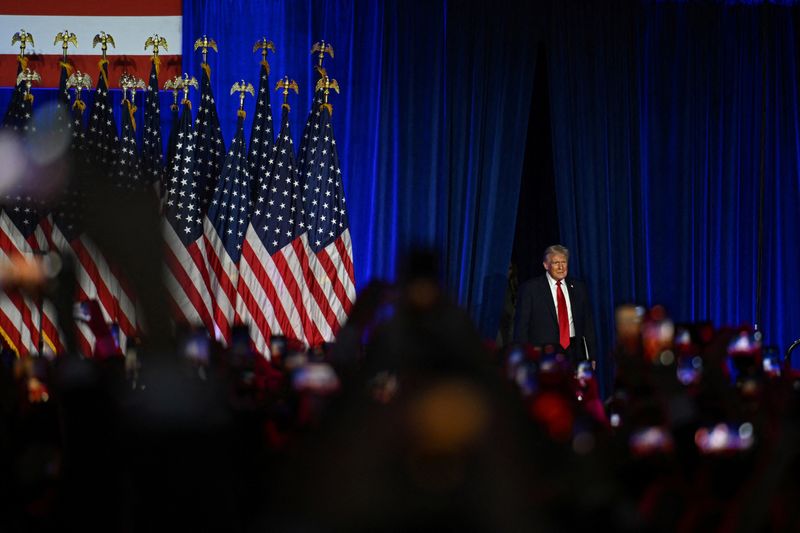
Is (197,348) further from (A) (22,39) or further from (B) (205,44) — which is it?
(A) (22,39)

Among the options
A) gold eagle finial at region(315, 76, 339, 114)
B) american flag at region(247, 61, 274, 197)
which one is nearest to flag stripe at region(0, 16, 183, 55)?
american flag at region(247, 61, 274, 197)

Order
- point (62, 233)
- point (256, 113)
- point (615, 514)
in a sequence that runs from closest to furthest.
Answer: point (615, 514), point (62, 233), point (256, 113)

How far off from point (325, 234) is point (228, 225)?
805 mm

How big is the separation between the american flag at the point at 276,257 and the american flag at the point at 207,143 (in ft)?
1.35

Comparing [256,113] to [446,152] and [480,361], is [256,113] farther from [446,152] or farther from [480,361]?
[480,361]

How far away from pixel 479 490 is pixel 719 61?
9.21 metres

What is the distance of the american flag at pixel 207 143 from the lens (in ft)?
28.3

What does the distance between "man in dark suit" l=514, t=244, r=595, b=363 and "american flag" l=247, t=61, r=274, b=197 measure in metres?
2.44

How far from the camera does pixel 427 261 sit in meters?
2.09

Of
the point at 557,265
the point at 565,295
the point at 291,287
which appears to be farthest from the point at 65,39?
the point at 565,295

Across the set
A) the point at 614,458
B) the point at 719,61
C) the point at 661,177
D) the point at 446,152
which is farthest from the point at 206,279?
the point at 614,458

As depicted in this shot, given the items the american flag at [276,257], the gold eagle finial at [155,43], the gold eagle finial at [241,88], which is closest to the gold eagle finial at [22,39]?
the gold eagle finial at [155,43]

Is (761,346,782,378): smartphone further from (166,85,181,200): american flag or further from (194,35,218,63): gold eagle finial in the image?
(194,35,218,63): gold eagle finial

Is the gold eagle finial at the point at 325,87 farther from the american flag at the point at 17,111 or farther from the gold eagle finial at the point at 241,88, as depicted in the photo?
the american flag at the point at 17,111
